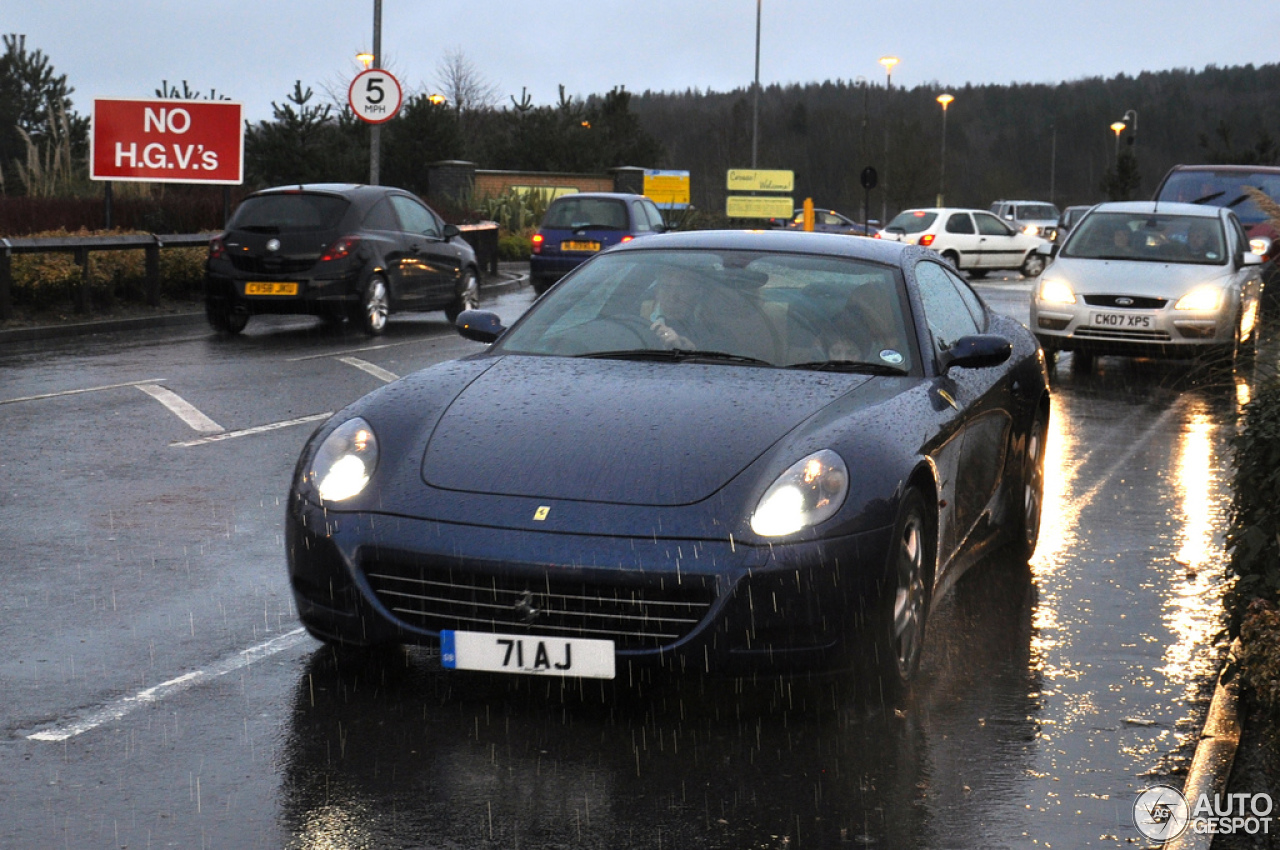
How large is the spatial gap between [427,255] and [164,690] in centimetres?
1409

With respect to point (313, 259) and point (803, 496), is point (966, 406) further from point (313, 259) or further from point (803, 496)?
point (313, 259)

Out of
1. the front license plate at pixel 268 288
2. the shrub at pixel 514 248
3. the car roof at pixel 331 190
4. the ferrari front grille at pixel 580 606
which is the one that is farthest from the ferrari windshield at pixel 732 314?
the shrub at pixel 514 248

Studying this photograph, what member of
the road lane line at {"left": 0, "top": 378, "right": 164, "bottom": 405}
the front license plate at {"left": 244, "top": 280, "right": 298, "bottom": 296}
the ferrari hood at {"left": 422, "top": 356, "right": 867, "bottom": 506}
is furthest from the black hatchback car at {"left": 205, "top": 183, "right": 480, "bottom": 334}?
the ferrari hood at {"left": 422, "top": 356, "right": 867, "bottom": 506}

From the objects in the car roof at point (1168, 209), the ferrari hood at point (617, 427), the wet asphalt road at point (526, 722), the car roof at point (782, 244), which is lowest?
the wet asphalt road at point (526, 722)

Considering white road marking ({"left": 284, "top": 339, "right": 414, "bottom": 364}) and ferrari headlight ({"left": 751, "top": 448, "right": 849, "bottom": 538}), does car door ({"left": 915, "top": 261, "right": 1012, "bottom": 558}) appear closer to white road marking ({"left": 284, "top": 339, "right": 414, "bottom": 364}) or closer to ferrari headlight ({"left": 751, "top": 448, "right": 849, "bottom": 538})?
ferrari headlight ({"left": 751, "top": 448, "right": 849, "bottom": 538})

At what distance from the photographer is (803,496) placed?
4762 mm

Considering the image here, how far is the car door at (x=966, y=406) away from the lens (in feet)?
19.4

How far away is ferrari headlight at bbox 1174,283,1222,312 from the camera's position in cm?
1508

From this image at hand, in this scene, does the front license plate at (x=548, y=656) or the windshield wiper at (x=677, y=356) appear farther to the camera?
the windshield wiper at (x=677, y=356)

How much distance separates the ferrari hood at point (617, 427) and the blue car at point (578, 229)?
1895cm

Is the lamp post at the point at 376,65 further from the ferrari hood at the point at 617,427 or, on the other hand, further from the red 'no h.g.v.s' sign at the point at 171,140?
the ferrari hood at the point at 617,427

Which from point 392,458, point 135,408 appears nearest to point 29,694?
point 392,458

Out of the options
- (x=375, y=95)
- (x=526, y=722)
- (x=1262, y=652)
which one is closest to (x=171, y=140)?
(x=375, y=95)

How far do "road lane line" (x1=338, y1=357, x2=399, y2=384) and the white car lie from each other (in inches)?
845
